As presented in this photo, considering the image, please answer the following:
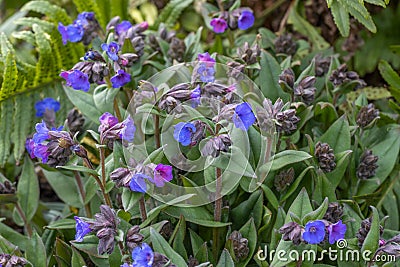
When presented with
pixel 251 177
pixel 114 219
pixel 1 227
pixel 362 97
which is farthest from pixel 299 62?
pixel 1 227

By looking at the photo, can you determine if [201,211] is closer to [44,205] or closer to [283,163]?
[283,163]

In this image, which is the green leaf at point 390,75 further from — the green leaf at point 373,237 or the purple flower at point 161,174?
the purple flower at point 161,174

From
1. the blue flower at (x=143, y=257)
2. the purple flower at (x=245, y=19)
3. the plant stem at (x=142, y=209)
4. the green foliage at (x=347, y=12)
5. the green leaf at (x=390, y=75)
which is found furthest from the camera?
the green leaf at (x=390, y=75)

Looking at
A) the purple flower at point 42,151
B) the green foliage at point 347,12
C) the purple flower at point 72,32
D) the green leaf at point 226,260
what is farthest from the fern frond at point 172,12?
the green leaf at point 226,260

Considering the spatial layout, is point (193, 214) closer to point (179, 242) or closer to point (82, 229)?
point (179, 242)

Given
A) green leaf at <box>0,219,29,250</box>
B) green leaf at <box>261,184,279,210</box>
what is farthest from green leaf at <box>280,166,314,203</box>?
green leaf at <box>0,219,29,250</box>

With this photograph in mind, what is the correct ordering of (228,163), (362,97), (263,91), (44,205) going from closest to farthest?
1. (228,163)
2. (263,91)
3. (362,97)
4. (44,205)
